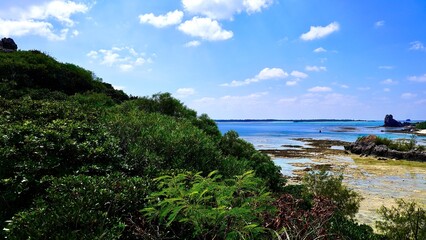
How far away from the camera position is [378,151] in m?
57.2

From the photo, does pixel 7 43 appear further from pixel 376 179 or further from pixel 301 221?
pixel 376 179

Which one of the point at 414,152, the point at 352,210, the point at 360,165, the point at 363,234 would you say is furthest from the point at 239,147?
the point at 414,152

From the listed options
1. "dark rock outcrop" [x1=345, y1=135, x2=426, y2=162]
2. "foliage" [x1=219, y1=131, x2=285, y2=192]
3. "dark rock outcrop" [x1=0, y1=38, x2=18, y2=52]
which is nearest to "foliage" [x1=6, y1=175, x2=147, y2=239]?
"foliage" [x1=219, y1=131, x2=285, y2=192]

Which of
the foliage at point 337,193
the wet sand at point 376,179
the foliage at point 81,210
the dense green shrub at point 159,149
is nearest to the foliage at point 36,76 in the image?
the dense green shrub at point 159,149

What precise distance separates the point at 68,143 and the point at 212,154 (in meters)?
5.34

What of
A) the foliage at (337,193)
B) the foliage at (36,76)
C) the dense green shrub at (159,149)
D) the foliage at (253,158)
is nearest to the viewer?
the dense green shrub at (159,149)

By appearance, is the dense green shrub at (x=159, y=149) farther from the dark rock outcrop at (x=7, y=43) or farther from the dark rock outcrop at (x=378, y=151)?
the dark rock outcrop at (x=378, y=151)

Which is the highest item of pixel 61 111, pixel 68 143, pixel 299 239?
pixel 61 111

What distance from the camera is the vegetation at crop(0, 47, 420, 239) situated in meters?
5.40

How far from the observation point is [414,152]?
5197 cm

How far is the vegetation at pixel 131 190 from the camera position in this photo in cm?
540

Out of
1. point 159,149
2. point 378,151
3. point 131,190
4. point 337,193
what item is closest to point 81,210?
point 131,190

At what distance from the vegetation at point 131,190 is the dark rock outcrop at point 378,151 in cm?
4293

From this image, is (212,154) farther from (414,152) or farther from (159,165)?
(414,152)
